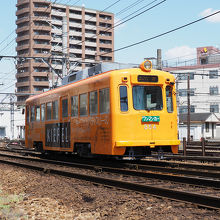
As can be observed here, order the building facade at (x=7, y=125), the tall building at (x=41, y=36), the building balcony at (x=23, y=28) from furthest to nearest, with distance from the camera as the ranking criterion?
1. the building balcony at (x=23, y=28)
2. the tall building at (x=41, y=36)
3. the building facade at (x=7, y=125)

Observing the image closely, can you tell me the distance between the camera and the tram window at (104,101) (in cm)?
1252

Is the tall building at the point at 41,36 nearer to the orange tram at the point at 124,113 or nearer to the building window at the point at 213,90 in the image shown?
the building window at the point at 213,90

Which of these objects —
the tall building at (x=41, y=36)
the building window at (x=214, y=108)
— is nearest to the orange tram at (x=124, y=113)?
the building window at (x=214, y=108)

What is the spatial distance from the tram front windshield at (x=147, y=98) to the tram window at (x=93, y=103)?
4.71ft

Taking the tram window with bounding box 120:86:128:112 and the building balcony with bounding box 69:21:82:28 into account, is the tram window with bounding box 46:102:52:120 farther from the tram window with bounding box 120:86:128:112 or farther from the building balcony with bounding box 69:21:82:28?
the building balcony with bounding box 69:21:82:28

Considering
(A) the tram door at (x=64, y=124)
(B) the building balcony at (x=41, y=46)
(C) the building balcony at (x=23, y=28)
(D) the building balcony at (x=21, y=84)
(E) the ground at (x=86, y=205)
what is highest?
(C) the building balcony at (x=23, y=28)

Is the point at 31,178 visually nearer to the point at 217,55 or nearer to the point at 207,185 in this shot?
the point at 207,185

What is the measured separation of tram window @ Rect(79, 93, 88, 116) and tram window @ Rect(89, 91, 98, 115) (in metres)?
0.33

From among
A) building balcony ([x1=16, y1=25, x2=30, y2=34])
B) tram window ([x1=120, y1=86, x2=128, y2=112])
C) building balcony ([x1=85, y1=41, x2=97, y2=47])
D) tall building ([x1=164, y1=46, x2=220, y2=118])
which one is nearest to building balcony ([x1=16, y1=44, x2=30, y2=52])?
building balcony ([x1=16, y1=25, x2=30, y2=34])

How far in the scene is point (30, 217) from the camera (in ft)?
20.1

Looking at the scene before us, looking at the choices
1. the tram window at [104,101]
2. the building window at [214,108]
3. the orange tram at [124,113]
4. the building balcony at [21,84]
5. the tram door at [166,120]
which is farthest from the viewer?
the building balcony at [21,84]

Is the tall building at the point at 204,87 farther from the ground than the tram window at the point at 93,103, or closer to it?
farther from the ground

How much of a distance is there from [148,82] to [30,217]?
7.84 m

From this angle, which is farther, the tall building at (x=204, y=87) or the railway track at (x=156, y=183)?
the tall building at (x=204, y=87)
